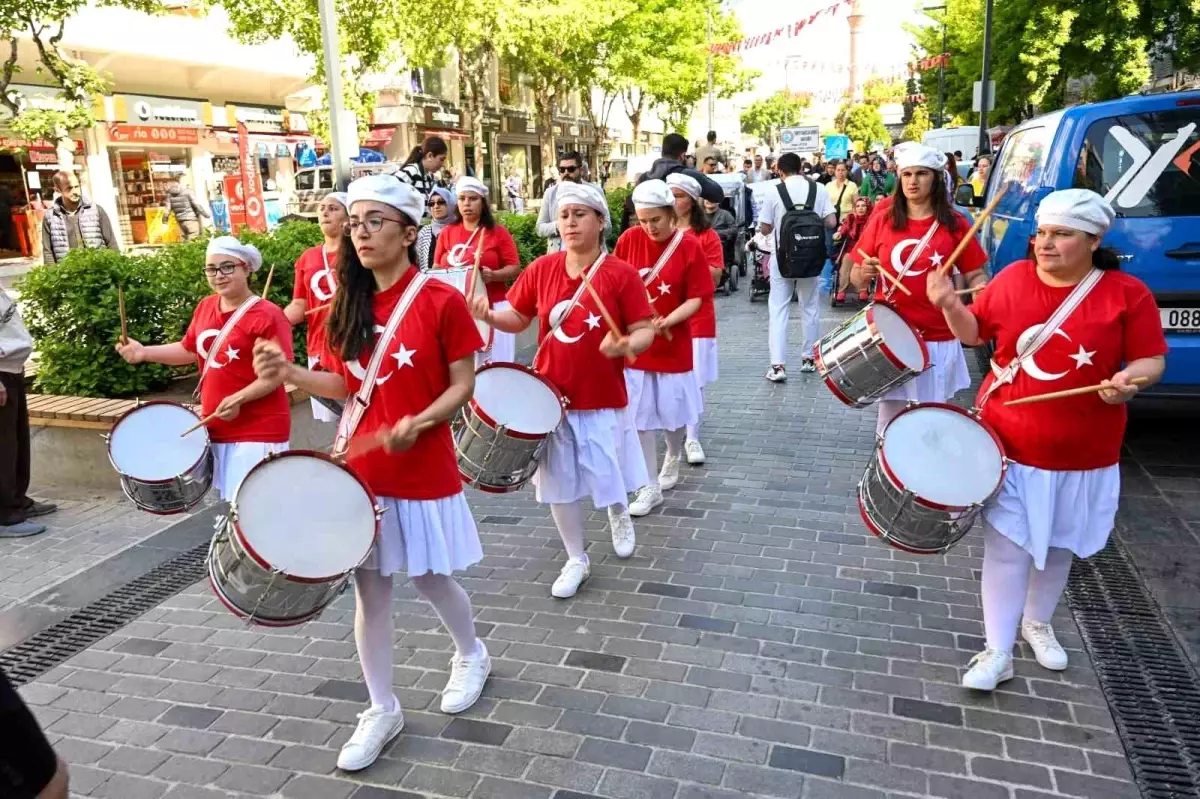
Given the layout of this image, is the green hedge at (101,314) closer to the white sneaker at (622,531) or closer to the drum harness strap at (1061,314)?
the white sneaker at (622,531)

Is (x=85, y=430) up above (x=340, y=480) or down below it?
below

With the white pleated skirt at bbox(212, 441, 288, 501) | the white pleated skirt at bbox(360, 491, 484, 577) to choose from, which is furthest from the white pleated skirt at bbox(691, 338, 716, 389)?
the white pleated skirt at bbox(360, 491, 484, 577)

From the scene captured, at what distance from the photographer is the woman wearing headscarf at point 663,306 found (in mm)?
5336

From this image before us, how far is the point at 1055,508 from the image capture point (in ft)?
11.1

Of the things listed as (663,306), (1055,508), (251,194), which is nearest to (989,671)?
(1055,508)

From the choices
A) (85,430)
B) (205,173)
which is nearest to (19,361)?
(85,430)

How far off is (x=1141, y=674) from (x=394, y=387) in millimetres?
3102

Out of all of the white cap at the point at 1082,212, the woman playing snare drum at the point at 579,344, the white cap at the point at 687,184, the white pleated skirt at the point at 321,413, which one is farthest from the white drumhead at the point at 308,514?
the white cap at the point at 687,184

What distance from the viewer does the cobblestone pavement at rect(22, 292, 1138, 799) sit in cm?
317

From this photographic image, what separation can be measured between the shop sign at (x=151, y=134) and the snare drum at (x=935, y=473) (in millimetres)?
24314

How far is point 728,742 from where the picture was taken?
3.34 meters

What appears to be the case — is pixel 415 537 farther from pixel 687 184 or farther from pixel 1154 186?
pixel 1154 186

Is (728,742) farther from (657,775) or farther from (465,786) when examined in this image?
(465,786)

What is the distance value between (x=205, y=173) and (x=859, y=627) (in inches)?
1051
